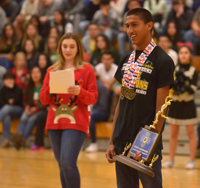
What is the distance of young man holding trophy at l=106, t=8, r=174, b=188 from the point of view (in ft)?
7.63

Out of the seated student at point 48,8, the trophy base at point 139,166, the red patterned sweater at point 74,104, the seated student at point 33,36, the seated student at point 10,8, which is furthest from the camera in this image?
the seated student at point 10,8

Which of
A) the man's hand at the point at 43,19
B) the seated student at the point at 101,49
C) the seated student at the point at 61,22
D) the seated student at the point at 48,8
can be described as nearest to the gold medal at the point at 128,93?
the seated student at the point at 101,49

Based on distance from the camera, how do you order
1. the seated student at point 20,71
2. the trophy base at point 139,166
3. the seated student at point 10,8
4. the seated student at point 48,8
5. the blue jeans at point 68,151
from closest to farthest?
the trophy base at point 139,166 < the blue jeans at point 68,151 < the seated student at point 20,71 < the seated student at point 48,8 < the seated student at point 10,8

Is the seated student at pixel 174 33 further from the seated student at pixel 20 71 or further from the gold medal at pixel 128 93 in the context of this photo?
the gold medal at pixel 128 93

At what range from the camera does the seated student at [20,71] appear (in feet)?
28.2

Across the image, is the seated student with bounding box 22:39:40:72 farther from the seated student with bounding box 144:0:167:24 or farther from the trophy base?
the trophy base

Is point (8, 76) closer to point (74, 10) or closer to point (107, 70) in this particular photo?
point (107, 70)

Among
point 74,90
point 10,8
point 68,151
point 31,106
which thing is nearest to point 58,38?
point 31,106

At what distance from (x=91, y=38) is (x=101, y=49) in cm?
93

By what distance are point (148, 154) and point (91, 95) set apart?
1.31 m

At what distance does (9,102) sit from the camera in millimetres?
8141

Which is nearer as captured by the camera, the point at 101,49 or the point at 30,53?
the point at 101,49

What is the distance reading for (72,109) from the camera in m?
3.45

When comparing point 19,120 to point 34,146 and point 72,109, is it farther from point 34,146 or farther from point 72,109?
point 72,109
